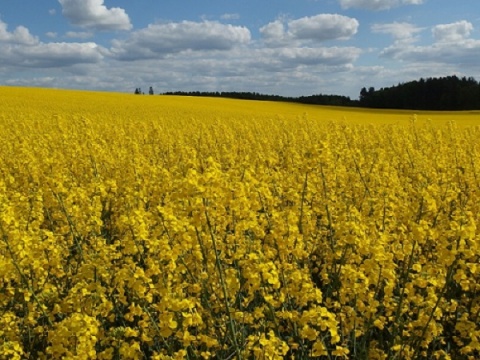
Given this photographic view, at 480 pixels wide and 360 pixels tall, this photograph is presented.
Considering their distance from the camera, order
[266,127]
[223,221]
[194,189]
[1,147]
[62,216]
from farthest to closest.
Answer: [266,127]
[1,147]
[62,216]
[223,221]
[194,189]

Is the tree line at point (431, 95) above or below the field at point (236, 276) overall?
above

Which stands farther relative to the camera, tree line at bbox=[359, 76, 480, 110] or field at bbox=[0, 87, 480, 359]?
tree line at bbox=[359, 76, 480, 110]

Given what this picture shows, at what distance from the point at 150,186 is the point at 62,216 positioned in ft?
3.84

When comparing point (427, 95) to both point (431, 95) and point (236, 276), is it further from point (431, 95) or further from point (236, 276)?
point (236, 276)

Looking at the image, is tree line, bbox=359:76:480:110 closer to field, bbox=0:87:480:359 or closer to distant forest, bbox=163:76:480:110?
distant forest, bbox=163:76:480:110

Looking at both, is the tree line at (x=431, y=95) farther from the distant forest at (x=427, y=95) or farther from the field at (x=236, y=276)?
the field at (x=236, y=276)

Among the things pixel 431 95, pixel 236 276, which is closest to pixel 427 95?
pixel 431 95

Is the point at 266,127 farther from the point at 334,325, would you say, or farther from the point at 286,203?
the point at 334,325

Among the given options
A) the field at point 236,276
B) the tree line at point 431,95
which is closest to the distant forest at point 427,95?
the tree line at point 431,95

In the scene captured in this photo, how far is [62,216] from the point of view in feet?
18.2

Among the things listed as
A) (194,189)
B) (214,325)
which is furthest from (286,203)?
(194,189)

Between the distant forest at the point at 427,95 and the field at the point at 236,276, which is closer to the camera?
the field at the point at 236,276

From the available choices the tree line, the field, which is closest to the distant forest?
the tree line

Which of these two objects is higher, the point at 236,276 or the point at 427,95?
the point at 427,95
